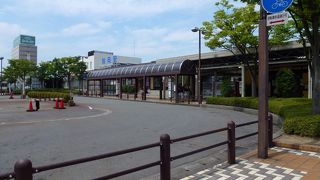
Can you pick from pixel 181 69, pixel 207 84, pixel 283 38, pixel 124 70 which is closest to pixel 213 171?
pixel 283 38

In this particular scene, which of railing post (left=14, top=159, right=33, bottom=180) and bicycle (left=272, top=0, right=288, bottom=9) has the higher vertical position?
bicycle (left=272, top=0, right=288, bottom=9)

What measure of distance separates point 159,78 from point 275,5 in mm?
40926

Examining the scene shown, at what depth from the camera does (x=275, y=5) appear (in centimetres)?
734

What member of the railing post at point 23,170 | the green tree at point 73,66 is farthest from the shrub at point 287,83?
the green tree at point 73,66

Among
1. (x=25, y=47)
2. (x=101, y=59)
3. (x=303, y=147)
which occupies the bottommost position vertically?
(x=303, y=147)

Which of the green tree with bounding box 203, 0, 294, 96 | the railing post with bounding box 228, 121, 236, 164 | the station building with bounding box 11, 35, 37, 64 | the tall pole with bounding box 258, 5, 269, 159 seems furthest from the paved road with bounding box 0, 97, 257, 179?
the station building with bounding box 11, 35, 37, 64

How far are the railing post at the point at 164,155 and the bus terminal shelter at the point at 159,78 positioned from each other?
28.0m

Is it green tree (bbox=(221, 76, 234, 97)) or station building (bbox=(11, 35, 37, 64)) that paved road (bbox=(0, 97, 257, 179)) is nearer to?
green tree (bbox=(221, 76, 234, 97))

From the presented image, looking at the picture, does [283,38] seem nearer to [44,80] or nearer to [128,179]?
[128,179]

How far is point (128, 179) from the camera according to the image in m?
6.31

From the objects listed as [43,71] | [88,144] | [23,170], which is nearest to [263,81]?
[88,144]

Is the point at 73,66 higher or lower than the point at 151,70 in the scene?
higher

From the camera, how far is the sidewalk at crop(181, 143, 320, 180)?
6180 mm

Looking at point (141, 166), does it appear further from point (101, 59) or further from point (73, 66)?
point (101, 59)
